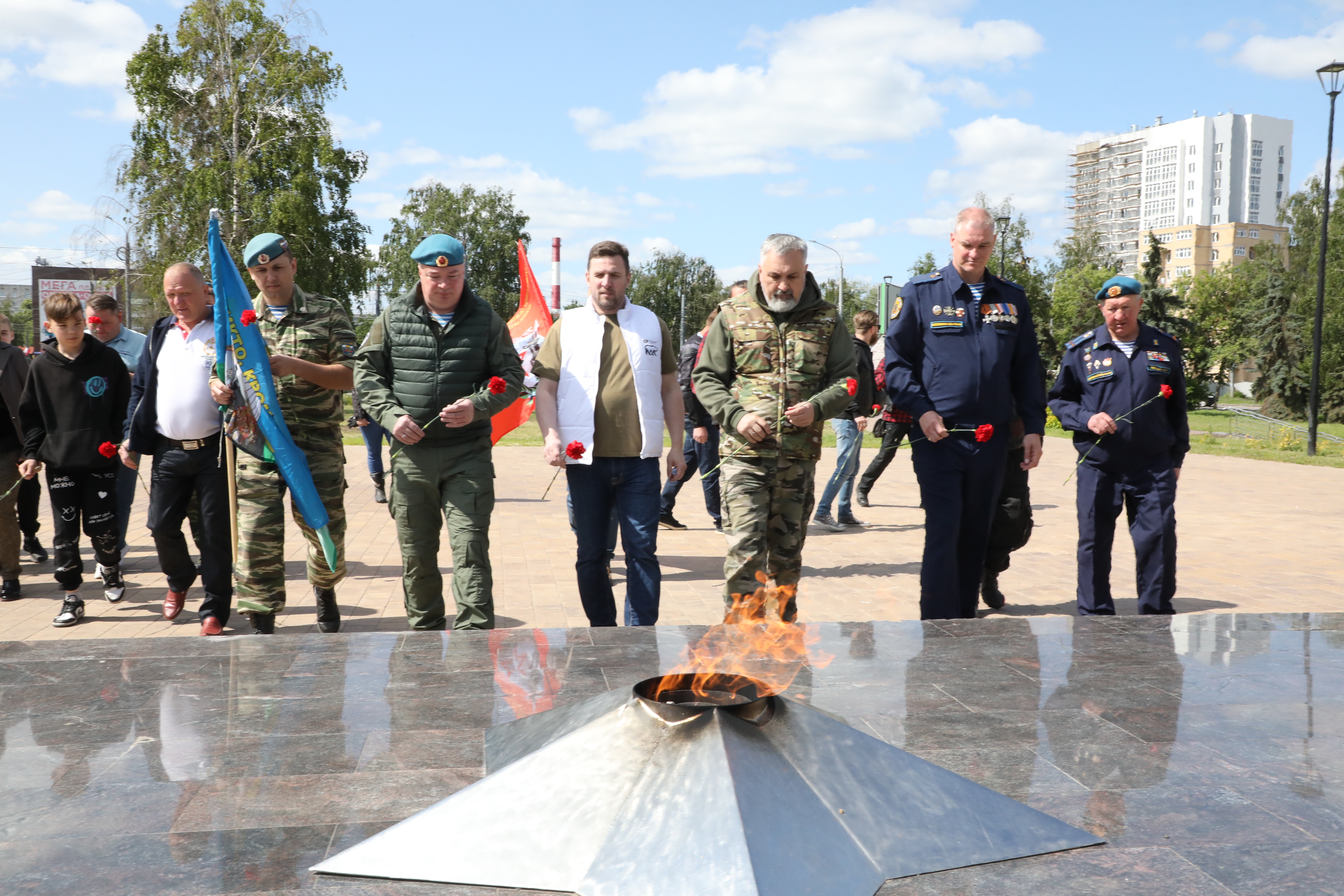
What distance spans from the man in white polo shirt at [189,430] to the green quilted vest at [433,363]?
1222mm

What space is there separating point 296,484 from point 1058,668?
11.7 feet

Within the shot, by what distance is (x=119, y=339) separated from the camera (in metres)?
7.76

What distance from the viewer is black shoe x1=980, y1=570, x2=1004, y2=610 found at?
6.57 meters

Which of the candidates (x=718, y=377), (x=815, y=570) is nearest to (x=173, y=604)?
(x=718, y=377)

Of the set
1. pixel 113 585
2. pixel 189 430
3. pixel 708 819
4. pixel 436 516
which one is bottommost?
pixel 113 585

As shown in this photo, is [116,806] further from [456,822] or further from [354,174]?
[354,174]

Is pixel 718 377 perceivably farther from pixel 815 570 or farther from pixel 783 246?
pixel 815 570

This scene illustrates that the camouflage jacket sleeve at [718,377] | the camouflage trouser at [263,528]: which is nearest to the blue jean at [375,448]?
the camouflage trouser at [263,528]

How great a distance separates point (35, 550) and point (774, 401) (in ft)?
20.4

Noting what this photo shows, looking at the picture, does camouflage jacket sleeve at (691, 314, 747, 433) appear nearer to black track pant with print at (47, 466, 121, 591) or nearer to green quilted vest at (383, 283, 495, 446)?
green quilted vest at (383, 283, 495, 446)

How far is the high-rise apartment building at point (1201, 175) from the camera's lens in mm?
139250

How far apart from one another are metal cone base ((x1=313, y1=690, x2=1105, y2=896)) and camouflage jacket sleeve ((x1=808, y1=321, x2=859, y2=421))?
2.58 meters

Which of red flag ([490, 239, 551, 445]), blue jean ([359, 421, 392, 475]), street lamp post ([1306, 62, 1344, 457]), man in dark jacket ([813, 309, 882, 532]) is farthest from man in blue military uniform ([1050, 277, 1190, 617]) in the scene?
street lamp post ([1306, 62, 1344, 457])

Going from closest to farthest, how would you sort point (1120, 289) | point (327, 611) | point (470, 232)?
point (327, 611) < point (1120, 289) < point (470, 232)
